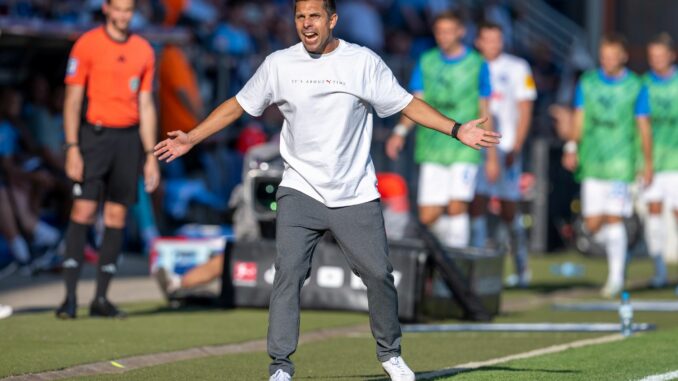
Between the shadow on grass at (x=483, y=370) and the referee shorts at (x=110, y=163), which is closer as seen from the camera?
the shadow on grass at (x=483, y=370)

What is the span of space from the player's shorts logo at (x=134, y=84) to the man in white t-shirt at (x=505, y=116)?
4.84m

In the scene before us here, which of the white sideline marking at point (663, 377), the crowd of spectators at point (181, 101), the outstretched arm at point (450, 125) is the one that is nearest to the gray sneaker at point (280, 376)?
the outstretched arm at point (450, 125)

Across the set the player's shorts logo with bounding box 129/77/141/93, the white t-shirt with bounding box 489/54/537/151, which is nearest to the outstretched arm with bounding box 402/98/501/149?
the player's shorts logo with bounding box 129/77/141/93

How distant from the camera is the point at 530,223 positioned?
72.6ft

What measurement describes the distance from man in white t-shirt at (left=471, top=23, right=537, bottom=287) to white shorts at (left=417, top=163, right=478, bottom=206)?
2.43 ft

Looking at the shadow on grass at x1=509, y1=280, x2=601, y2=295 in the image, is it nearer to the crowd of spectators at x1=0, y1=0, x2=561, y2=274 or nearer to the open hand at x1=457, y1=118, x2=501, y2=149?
the crowd of spectators at x1=0, y1=0, x2=561, y2=274

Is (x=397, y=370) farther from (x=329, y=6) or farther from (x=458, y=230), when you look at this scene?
(x=458, y=230)

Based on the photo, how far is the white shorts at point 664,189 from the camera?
16.8 m

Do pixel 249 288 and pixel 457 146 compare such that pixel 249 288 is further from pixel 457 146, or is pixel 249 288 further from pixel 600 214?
pixel 600 214

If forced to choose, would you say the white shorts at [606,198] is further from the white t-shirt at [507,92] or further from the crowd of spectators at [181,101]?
the crowd of spectators at [181,101]

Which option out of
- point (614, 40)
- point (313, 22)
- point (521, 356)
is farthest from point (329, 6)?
point (614, 40)

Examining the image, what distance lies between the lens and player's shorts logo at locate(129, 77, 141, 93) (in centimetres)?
1120

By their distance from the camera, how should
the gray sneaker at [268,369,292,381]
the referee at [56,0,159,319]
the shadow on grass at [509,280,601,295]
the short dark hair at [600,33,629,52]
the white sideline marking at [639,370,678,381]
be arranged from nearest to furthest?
the gray sneaker at [268,369,292,381], the white sideline marking at [639,370,678,381], the referee at [56,0,159,319], the short dark hair at [600,33,629,52], the shadow on grass at [509,280,601,295]

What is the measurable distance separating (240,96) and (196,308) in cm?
488
